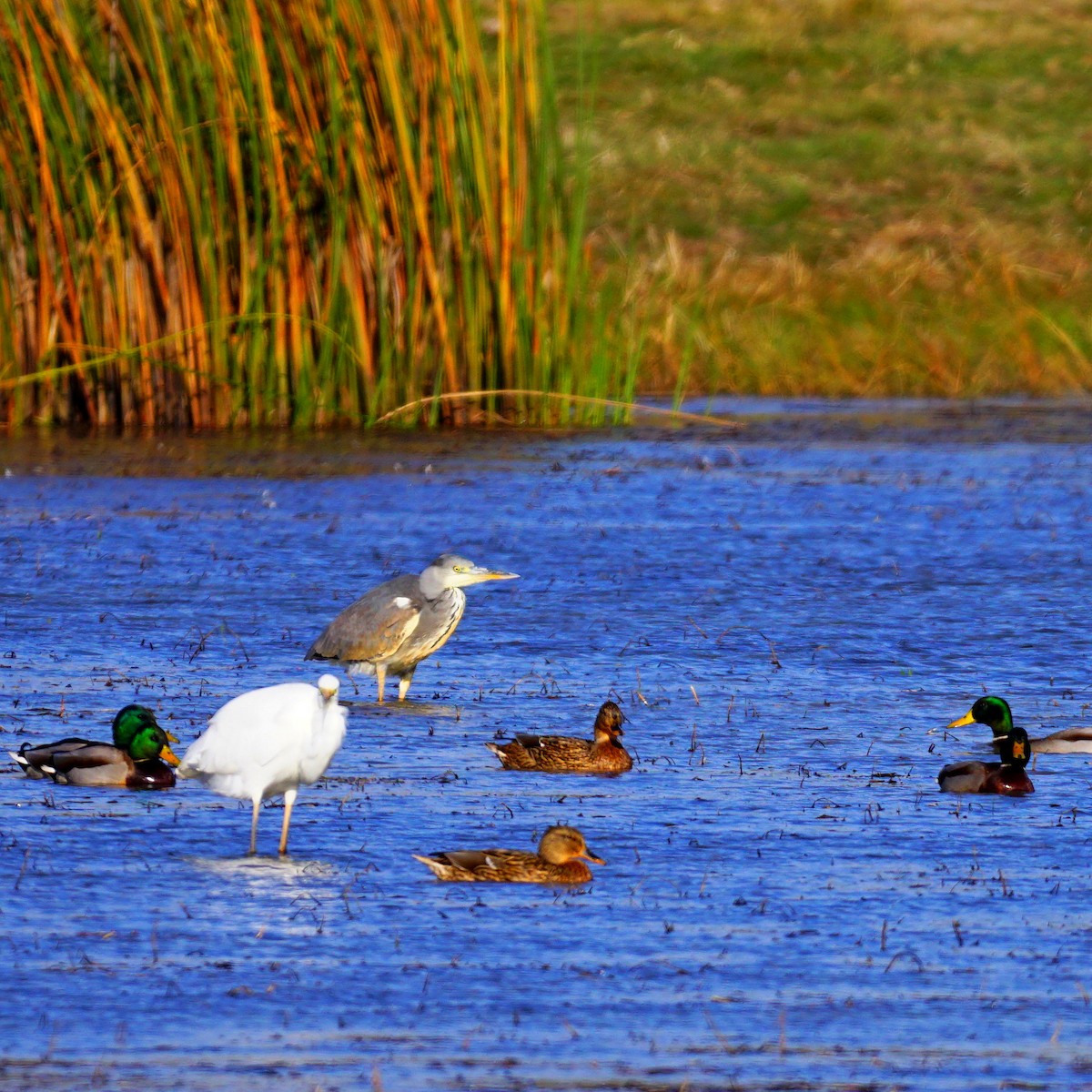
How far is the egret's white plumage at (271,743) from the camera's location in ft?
21.7

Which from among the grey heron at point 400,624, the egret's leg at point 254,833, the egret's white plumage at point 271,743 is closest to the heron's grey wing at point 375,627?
the grey heron at point 400,624

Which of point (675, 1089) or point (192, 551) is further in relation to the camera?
point (192, 551)

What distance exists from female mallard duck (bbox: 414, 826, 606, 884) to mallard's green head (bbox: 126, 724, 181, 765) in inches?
61.5

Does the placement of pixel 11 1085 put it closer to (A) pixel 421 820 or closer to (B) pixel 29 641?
(A) pixel 421 820

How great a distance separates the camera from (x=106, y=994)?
5.30 metres

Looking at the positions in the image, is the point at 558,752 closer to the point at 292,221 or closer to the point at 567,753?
the point at 567,753

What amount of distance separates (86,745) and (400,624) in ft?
5.82

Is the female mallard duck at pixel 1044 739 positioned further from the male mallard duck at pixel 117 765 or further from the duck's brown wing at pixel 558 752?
the male mallard duck at pixel 117 765

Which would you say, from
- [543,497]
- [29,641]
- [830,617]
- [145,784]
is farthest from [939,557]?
[145,784]

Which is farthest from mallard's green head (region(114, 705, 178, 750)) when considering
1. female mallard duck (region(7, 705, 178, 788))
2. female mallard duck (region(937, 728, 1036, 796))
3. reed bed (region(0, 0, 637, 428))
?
reed bed (region(0, 0, 637, 428))

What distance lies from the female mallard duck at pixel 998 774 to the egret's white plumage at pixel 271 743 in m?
1.93

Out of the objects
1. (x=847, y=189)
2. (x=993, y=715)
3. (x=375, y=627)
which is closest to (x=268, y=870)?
(x=375, y=627)

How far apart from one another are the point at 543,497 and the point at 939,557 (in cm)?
309

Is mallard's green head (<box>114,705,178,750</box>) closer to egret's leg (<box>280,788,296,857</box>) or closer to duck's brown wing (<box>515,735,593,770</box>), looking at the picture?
egret's leg (<box>280,788,296,857</box>)
